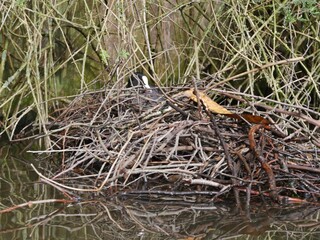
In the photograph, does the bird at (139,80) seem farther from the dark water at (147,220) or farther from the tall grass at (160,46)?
the dark water at (147,220)

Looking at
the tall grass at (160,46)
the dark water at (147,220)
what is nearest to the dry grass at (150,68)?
the tall grass at (160,46)

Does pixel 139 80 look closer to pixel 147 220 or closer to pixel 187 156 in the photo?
pixel 187 156

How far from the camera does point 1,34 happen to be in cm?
573

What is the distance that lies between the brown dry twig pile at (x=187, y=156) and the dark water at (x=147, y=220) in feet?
0.40

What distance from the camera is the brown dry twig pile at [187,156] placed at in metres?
3.86

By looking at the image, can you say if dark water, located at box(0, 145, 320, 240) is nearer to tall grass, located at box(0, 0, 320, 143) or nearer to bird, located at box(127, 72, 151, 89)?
bird, located at box(127, 72, 151, 89)

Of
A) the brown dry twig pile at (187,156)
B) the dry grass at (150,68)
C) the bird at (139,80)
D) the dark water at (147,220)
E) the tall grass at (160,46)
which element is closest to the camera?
the dark water at (147,220)

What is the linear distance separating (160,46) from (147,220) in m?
2.94

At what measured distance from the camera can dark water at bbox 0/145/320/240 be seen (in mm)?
3188

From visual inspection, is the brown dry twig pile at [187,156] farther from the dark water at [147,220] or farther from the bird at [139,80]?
the bird at [139,80]

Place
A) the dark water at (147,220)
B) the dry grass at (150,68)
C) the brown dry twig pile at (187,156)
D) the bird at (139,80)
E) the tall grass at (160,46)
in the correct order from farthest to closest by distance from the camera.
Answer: the tall grass at (160,46) → the bird at (139,80) → the dry grass at (150,68) → the brown dry twig pile at (187,156) → the dark water at (147,220)

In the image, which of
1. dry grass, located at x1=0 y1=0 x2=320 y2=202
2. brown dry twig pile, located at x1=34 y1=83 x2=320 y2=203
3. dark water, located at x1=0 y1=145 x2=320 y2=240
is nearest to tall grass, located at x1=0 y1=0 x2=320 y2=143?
dry grass, located at x1=0 y1=0 x2=320 y2=202

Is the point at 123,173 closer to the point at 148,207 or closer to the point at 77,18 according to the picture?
the point at 148,207

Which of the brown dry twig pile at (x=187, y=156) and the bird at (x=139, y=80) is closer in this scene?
the brown dry twig pile at (x=187, y=156)
